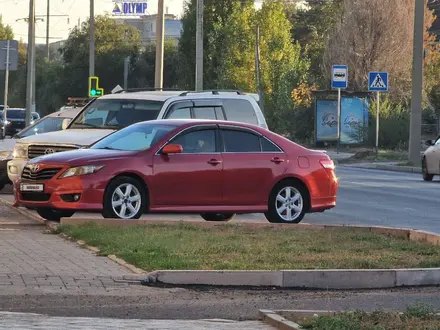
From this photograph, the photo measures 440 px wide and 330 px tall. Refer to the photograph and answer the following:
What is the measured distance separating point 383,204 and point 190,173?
22.4 feet

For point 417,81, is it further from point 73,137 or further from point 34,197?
point 34,197

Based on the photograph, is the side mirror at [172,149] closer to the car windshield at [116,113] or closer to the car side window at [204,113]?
the car windshield at [116,113]

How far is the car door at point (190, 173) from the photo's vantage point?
57.1 feet

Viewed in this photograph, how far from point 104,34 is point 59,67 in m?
5.72

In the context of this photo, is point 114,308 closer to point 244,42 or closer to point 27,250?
point 27,250

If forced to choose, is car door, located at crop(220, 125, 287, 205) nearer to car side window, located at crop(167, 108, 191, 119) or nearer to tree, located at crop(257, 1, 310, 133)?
car side window, located at crop(167, 108, 191, 119)

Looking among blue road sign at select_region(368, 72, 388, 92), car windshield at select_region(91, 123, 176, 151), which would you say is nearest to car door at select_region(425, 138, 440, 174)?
blue road sign at select_region(368, 72, 388, 92)

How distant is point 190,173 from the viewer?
17.6 metres

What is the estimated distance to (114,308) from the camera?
32.8 feet

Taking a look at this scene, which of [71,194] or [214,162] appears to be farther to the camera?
[214,162]

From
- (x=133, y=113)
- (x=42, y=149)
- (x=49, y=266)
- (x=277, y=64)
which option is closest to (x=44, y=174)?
(x=42, y=149)

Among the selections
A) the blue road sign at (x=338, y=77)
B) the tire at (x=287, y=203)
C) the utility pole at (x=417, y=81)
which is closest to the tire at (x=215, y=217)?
the tire at (x=287, y=203)

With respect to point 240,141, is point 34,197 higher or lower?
lower

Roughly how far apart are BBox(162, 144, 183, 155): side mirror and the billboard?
1406 inches
